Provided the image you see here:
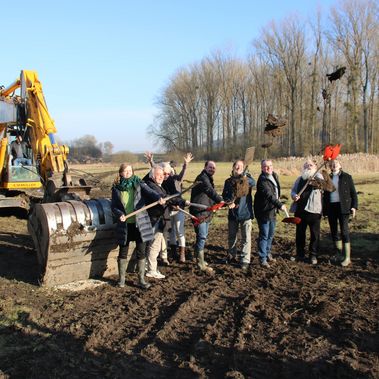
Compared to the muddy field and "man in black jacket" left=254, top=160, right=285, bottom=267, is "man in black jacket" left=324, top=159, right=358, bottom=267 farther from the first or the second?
"man in black jacket" left=254, top=160, right=285, bottom=267

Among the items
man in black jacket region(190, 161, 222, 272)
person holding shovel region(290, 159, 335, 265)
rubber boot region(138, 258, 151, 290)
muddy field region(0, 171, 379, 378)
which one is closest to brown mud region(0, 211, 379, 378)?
muddy field region(0, 171, 379, 378)

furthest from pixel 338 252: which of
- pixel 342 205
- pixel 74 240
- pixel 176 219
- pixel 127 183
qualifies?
pixel 74 240

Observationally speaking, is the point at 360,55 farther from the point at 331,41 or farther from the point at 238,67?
the point at 238,67

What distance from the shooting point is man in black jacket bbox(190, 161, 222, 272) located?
23.9ft

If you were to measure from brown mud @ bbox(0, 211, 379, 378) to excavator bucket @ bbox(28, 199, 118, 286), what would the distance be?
0.35 m

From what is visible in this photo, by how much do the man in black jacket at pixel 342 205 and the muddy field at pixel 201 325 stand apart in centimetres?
38

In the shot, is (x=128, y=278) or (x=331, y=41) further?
(x=331, y=41)

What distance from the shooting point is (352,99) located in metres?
43.8

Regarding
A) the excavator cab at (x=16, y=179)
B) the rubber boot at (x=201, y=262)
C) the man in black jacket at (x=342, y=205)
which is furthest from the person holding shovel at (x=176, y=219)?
the excavator cab at (x=16, y=179)

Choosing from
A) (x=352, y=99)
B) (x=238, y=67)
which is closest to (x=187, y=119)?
(x=238, y=67)

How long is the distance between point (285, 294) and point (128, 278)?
236 cm

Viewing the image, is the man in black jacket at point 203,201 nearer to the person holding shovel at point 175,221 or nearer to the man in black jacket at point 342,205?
the person holding shovel at point 175,221

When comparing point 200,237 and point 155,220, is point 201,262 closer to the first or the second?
point 200,237

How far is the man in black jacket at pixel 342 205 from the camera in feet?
24.7
